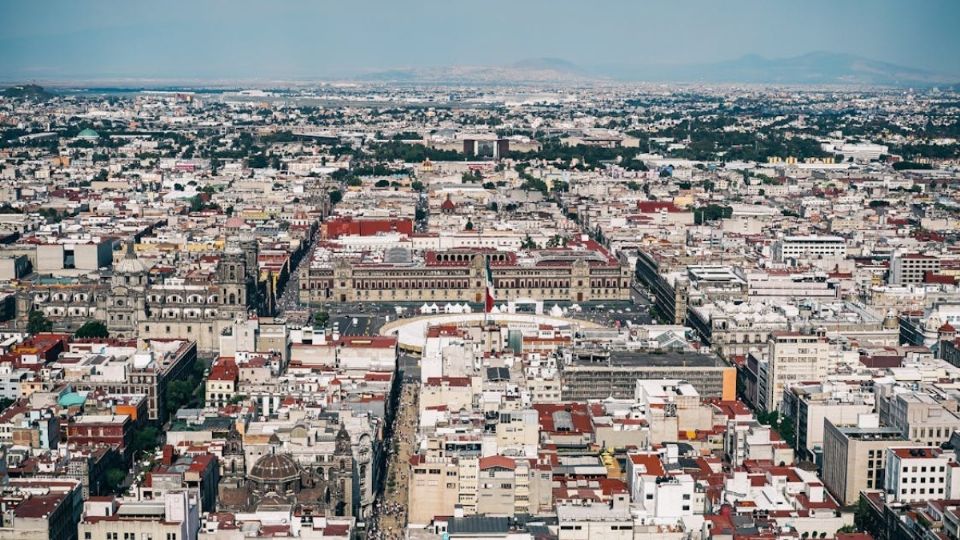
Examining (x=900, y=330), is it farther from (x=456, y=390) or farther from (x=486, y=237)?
(x=486, y=237)

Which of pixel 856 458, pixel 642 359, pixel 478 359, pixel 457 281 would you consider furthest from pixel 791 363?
pixel 457 281

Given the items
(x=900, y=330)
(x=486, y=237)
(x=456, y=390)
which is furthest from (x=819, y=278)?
Result: (x=456, y=390)

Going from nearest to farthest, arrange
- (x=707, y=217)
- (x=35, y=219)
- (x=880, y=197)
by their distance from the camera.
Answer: (x=35, y=219), (x=707, y=217), (x=880, y=197)

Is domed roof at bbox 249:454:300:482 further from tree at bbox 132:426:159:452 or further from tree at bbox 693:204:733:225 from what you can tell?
tree at bbox 693:204:733:225

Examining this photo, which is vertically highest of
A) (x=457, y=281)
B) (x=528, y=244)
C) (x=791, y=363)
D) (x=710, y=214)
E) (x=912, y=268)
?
(x=710, y=214)

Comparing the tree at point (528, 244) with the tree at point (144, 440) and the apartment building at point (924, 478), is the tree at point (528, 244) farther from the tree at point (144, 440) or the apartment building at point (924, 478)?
the apartment building at point (924, 478)

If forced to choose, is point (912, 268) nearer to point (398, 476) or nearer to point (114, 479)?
point (398, 476)

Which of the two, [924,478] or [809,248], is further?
[809,248]
